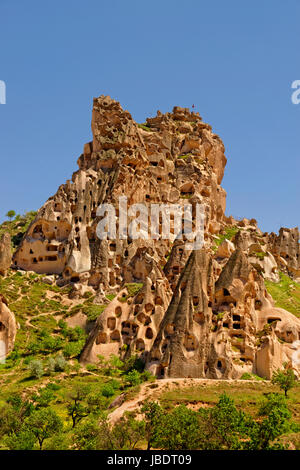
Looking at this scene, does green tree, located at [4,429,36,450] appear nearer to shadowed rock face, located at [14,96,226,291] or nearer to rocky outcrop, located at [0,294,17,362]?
rocky outcrop, located at [0,294,17,362]

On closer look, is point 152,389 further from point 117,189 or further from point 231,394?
point 117,189

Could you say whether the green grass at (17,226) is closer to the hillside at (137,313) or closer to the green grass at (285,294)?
the hillside at (137,313)

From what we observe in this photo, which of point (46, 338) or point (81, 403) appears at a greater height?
point (46, 338)

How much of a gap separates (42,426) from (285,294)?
56.9 metres

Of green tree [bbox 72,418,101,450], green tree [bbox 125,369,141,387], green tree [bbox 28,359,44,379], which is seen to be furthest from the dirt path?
green tree [bbox 28,359,44,379]

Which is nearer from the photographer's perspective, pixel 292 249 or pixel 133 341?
pixel 133 341

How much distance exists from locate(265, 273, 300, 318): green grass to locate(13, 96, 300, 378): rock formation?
2.78 m

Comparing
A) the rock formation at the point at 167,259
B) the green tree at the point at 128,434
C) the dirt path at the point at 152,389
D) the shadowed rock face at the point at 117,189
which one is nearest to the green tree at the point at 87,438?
the green tree at the point at 128,434

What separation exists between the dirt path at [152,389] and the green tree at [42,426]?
14.2 ft

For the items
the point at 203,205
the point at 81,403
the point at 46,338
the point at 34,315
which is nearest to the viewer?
the point at 81,403
